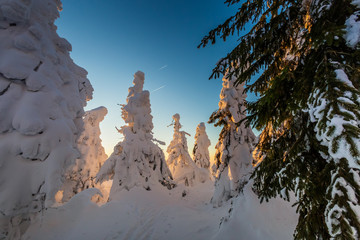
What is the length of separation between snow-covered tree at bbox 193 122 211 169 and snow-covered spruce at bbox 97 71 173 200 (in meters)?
14.4

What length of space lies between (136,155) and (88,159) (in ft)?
34.7

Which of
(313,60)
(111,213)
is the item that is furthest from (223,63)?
(111,213)

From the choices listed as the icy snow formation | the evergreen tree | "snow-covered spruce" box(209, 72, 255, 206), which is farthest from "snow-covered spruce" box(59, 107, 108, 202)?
the evergreen tree

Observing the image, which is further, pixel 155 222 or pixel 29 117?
pixel 155 222

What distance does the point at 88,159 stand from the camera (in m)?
20.0

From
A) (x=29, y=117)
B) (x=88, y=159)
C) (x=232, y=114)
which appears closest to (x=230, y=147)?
(x=232, y=114)

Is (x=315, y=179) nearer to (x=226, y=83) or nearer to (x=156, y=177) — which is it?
(x=226, y=83)

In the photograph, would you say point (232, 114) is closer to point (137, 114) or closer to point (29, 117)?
point (137, 114)

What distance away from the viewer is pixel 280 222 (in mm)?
5410

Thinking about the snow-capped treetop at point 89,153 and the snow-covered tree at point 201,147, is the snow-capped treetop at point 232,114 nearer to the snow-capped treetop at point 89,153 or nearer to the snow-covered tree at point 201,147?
the snow-capped treetop at point 89,153

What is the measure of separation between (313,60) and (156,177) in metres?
13.6

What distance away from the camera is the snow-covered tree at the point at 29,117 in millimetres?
4383

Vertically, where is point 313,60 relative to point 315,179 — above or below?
above

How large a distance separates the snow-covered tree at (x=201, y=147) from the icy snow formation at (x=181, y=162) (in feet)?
12.0
